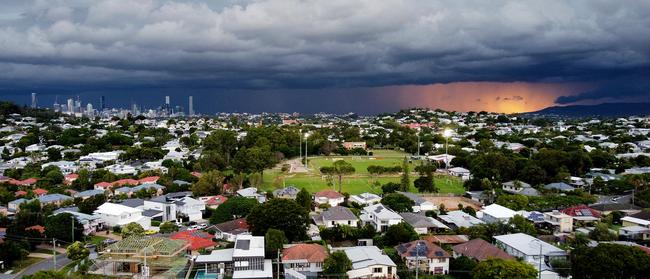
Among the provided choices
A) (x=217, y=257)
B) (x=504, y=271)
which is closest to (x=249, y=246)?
(x=217, y=257)

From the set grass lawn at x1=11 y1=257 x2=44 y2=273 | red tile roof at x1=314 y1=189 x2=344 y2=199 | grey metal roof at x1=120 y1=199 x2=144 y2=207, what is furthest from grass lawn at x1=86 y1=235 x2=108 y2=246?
red tile roof at x1=314 y1=189 x2=344 y2=199

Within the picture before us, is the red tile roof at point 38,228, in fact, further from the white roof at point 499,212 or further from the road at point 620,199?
the road at point 620,199

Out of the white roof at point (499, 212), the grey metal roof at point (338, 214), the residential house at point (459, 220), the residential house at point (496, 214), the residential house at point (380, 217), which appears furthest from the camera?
the white roof at point (499, 212)

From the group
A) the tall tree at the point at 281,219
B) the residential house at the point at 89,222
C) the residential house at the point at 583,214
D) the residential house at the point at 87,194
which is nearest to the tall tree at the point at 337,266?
the tall tree at the point at 281,219

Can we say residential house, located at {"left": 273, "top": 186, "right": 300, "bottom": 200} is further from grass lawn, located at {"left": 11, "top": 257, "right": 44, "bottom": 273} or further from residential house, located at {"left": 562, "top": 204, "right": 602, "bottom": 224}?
residential house, located at {"left": 562, "top": 204, "right": 602, "bottom": 224}

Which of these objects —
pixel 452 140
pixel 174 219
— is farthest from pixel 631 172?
pixel 174 219
